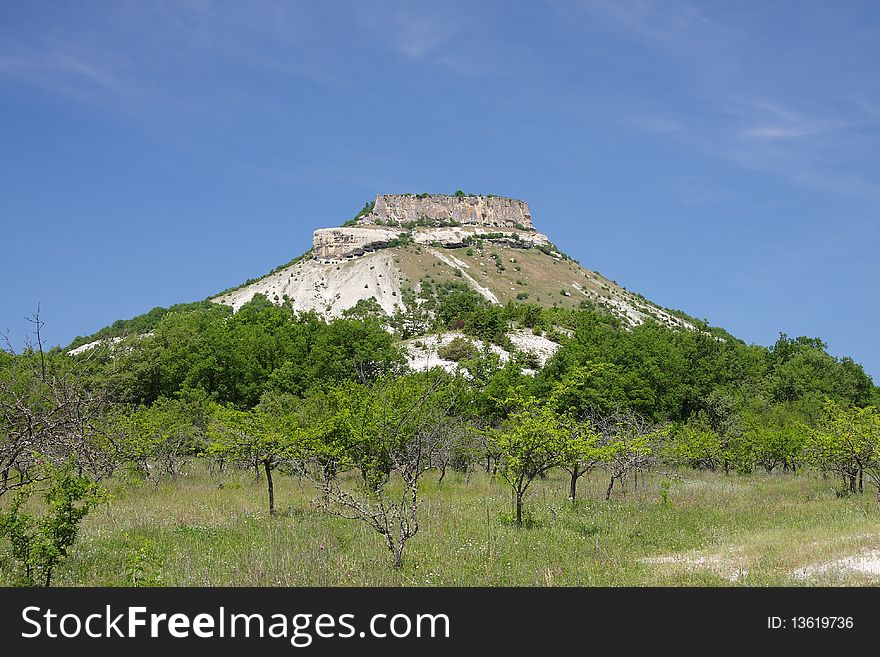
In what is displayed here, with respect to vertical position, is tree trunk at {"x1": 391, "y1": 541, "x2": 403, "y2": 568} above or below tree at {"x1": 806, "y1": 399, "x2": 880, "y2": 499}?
below

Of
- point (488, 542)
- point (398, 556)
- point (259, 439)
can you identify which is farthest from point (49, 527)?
point (259, 439)

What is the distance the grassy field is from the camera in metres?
11.5

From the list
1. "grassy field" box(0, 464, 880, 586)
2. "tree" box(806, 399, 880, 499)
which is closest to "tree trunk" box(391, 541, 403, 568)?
"grassy field" box(0, 464, 880, 586)

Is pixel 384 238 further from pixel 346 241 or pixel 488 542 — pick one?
pixel 488 542

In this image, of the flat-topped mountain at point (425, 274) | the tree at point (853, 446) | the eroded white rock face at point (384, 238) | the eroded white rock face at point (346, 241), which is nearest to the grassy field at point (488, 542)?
the tree at point (853, 446)

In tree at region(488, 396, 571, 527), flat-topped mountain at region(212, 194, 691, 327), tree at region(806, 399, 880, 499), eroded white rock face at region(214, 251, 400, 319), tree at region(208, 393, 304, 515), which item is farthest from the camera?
flat-topped mountain at region(212, 194, 691, 327)

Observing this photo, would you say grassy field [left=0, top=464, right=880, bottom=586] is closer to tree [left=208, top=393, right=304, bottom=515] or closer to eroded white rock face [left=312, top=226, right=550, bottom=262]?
tree [left=208, top=393, right=304, bottom=515]

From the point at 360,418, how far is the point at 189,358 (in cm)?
3590

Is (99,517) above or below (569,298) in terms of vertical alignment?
below

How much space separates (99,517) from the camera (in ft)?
59.7

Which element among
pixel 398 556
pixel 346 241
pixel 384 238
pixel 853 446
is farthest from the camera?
pixel 384 238

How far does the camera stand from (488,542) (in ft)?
49.4
